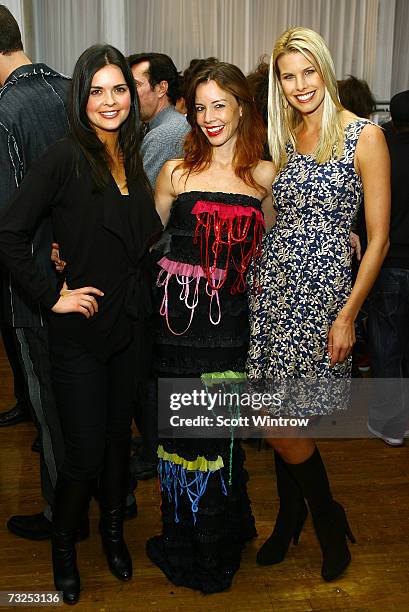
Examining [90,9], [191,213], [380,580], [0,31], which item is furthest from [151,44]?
[380,580]

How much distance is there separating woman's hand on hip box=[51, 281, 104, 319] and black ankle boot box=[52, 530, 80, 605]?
2.19 ft

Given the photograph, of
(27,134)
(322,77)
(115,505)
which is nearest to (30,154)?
(27,134)

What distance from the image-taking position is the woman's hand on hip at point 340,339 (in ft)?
6.38

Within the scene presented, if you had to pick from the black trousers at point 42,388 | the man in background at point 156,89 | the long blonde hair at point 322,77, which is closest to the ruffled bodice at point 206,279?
the long blonde hair at point 322,77

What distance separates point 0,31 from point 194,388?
3.85 feet

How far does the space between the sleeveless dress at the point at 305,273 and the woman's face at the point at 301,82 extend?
0.12 meters

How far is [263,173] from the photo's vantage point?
1.99 meters

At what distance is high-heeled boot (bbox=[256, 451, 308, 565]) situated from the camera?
7.20ft

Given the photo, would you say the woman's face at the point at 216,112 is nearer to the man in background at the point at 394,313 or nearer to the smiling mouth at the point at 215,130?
the smiling mouth at the point at 215,130

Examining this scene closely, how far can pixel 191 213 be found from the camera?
6.25ft

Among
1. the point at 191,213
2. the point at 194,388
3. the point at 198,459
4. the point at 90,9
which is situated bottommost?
the point at 198,459

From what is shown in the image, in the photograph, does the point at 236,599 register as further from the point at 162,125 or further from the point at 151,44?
the point at 151,44

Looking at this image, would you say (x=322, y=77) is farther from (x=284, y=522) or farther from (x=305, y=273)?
(x=284, y=522)

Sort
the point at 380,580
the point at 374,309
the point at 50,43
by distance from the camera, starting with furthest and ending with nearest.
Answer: the point at 50,43 < the point at 374,309 < the point at 380,580
